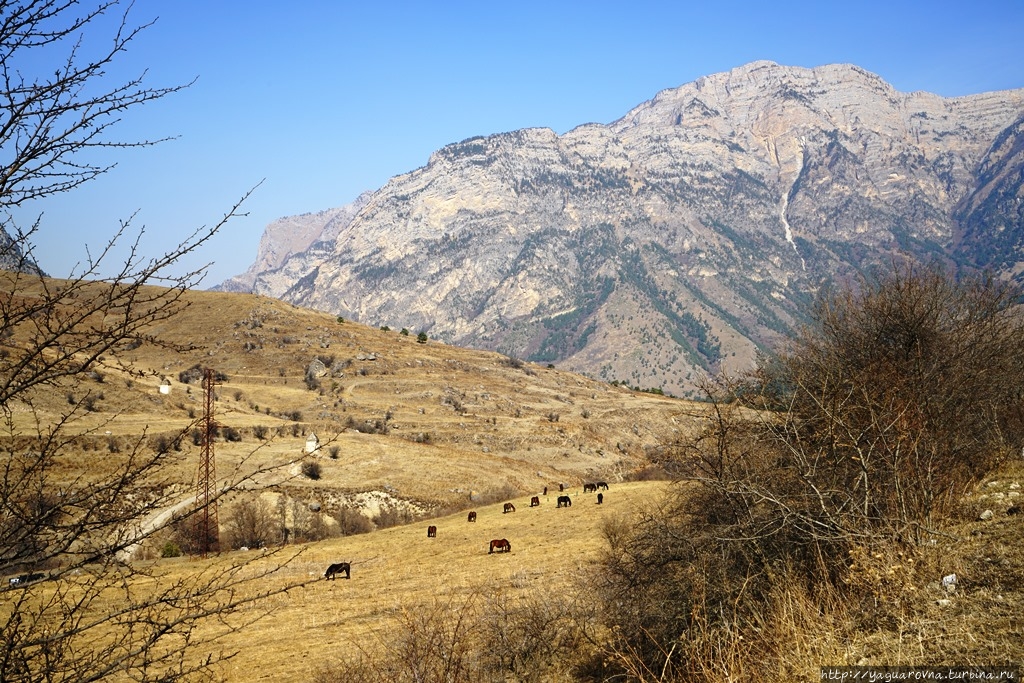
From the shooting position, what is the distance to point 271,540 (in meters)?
38.6

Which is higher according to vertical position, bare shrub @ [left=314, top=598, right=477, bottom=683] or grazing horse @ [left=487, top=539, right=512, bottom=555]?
bare shrub @ [left=314, top=598, right=477, bottom=683]

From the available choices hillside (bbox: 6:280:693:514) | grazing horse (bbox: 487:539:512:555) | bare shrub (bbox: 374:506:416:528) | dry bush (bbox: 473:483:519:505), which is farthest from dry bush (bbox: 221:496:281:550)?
dry bush (bbox: 473:483:519:505)

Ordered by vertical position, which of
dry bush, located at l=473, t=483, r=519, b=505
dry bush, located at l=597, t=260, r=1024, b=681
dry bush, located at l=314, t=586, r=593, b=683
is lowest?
dry bush, located at l=473, t=483, r=519, b=505

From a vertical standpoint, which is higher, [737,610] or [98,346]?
[98,346]

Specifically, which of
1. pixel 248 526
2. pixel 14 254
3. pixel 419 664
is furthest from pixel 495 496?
pixel 14 254

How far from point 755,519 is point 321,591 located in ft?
62.6

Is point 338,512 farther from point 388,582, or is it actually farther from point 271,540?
point 388,582

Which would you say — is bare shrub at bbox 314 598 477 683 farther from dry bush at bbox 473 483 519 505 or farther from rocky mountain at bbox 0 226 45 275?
dry bush at bbox 473 483 519 505

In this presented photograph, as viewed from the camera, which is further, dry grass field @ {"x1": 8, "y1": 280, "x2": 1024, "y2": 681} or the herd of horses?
the herd of horses

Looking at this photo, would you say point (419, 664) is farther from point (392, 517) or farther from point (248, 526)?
point (392, 517)

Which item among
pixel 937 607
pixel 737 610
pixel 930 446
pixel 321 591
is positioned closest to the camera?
pixel 937 607

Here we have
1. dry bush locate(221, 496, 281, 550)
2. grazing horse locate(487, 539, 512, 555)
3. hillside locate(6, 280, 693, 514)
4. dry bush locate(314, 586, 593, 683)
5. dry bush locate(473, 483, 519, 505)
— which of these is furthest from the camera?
dry bush locate(473, 483, 519, 505)

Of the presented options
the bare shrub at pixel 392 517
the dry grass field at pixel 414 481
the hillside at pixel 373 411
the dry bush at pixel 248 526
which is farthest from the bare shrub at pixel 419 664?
the bare shrub at pixel 392 517

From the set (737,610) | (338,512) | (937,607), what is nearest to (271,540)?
(338,512)
